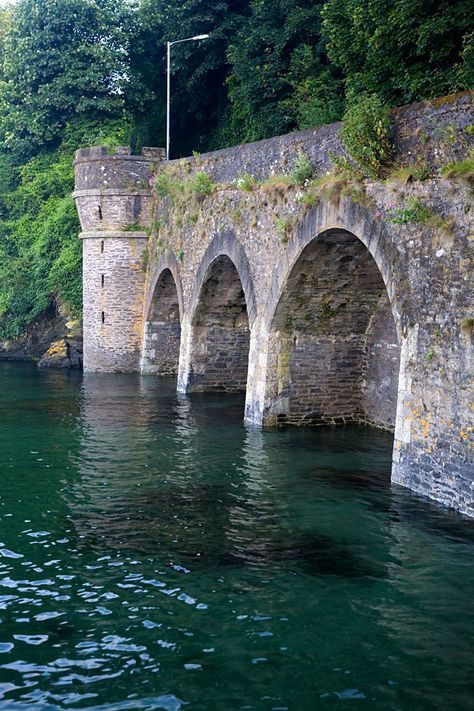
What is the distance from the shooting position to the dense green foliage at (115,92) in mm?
27812

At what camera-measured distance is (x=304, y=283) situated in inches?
671

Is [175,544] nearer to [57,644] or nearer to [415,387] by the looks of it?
[57,644]

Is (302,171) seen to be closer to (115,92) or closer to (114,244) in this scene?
(114,244)

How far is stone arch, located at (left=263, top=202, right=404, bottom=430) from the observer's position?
54.5ft

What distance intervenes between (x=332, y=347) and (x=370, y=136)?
5861 millimetres

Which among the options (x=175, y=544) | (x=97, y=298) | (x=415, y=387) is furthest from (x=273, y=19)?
(x=175, y=544)

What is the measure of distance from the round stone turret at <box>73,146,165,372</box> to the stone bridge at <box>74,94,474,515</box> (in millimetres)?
44

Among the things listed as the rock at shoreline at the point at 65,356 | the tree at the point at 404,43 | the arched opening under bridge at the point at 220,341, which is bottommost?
the rock at shoreline at the point at 65,356

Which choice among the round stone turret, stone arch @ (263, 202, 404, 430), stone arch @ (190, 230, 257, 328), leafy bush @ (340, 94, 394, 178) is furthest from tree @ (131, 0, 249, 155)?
leafy bush @ (340, 94, 394, 178)

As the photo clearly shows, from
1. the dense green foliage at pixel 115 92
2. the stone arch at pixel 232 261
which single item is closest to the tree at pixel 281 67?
the dense green foliage at pixel 115 92

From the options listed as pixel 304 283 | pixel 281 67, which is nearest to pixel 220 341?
pixel 304 283

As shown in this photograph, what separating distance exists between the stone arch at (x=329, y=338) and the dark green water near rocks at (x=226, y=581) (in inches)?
76.5

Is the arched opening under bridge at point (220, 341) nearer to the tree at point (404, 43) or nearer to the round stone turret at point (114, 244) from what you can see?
the round stone turret at point (114, 244)

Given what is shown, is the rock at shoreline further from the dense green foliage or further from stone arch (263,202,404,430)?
stone arch (263,202,404,430)
